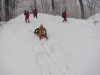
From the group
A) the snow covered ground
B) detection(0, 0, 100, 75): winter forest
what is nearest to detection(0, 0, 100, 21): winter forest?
detection(0, 0, 100, 75): winter forest

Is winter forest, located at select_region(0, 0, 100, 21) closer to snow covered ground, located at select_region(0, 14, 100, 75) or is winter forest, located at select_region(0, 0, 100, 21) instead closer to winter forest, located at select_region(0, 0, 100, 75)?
winter forest, located at select_region(0, 0, 100, 75)

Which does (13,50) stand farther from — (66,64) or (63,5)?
(63,5)

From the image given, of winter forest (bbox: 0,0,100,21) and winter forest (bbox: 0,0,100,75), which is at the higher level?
winter forest (bbox: 0,0,100,21)

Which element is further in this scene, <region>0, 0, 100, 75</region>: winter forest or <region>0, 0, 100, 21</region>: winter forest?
<region>0, 0, 100, 21</region>: winter forest

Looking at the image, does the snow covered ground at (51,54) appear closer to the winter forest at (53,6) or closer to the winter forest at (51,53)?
the winter forest at (51,53)

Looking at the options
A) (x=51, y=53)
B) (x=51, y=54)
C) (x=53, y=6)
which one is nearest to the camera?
(x=51, y=54)

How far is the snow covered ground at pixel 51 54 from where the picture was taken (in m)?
6.98

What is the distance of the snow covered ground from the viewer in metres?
6.98

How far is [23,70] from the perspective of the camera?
693 centimetres

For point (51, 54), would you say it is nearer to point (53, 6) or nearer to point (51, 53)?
→ point (51, 53)

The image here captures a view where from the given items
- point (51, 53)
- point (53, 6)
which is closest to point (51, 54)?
point (51, 53)

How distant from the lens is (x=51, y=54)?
8.55m

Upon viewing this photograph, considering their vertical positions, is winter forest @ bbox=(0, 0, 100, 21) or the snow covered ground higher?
winter forest @ bbox=(0, 0, 100, 21)

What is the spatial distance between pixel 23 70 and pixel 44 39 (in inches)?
172
